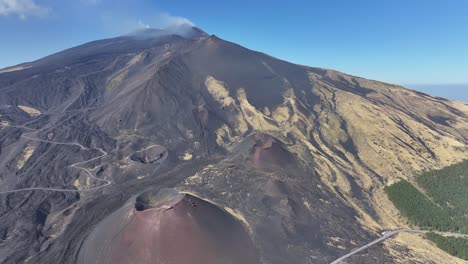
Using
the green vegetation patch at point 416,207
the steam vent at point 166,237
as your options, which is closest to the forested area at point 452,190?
the green vegetation patch at point 416,207

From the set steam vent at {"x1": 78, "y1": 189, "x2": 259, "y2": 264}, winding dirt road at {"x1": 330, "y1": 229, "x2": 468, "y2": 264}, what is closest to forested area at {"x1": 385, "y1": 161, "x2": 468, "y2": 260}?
winding dirt road at {"x1": 330, "y1": 229, "x2": 468, "y2": 264}

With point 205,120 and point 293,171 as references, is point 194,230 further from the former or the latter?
point 205,120

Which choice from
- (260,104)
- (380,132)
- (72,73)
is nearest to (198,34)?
(72,73)

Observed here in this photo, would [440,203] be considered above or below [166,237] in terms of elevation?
below

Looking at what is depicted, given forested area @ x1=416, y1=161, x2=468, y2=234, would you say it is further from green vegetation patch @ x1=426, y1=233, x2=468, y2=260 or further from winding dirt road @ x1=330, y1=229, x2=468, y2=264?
green vegetation patch @ x1=426, y1=233, x2=468, y2=260

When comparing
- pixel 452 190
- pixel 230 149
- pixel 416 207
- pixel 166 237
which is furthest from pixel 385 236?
pixel 230 149

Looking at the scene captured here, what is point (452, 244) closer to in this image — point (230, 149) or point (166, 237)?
point (166, 237)
